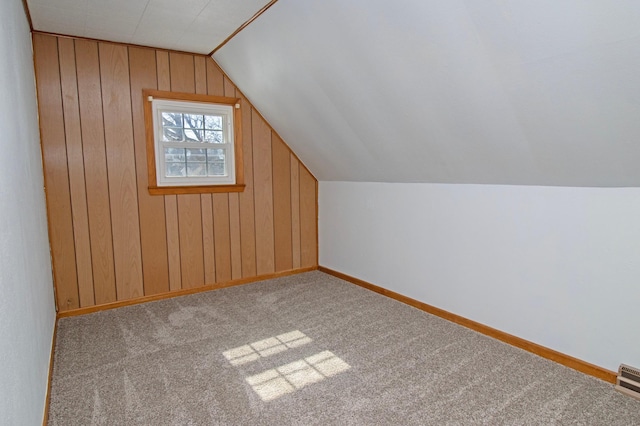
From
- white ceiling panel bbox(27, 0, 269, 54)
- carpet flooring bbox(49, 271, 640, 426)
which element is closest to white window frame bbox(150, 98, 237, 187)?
white ceiling panel bbox(27, 0, 269, 54)

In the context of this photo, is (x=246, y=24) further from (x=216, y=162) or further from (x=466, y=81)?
(x=466, y=81)

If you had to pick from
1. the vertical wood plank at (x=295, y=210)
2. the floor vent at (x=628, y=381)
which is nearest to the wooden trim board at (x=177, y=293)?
the vertical wood plank at (x=295, y=210)

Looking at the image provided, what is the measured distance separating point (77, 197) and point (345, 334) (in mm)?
2359

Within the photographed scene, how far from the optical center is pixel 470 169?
2520 mm

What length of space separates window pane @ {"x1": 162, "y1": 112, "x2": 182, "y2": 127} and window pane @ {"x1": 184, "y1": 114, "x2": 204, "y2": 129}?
0.05 metres

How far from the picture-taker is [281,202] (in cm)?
406

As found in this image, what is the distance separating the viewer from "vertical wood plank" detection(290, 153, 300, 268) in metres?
4.12

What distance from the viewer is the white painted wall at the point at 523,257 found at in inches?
77.3

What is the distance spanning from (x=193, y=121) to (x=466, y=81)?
251 cm

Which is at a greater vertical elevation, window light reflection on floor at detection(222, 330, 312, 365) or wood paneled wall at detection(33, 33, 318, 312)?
wood paneled wall at detection(33, 33, 318, 312)

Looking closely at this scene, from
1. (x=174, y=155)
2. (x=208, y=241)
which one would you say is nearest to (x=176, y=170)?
(x=174, y=155)

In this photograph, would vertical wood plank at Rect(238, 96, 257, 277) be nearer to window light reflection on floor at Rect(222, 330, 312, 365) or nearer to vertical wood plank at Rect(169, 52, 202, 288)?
vertical wood plank at Rect(169, 52, 202, 288)

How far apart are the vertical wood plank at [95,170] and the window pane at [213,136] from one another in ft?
2.84

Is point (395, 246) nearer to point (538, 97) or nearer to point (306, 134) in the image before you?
point (306, 134)
